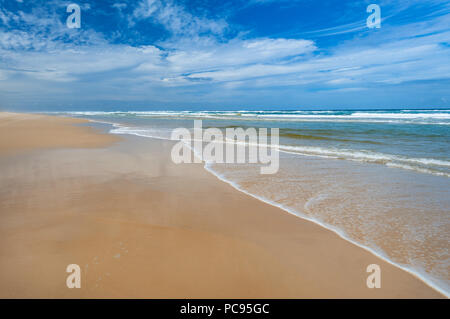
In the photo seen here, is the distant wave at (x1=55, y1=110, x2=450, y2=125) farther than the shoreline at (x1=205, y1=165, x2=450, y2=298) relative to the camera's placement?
Yes

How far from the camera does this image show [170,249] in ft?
8.02

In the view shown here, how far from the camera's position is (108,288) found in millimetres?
1908

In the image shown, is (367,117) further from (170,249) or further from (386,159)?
(170,249)

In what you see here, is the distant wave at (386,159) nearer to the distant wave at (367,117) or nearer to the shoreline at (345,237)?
the shoreline at (345,237)

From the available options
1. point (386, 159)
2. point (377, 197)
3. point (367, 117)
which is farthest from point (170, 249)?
point (367, 117)

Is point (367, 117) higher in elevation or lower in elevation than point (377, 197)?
higher

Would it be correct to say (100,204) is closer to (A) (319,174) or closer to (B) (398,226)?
(B) (398,226)

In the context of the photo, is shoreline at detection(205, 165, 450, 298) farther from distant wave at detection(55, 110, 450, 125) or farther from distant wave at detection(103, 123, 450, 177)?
distant wave at detection(55, 110, 450, 125)

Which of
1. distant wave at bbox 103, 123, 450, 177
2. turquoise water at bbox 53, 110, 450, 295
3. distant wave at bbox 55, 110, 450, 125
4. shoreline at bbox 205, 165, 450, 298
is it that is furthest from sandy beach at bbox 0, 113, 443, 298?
distant wave at bbox 55, 110, 450, 125

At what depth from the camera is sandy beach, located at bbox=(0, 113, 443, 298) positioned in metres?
1.95

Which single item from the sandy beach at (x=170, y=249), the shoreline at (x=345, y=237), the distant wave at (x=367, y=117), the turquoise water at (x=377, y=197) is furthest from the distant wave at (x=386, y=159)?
the distant wave at (x=367, y=117)

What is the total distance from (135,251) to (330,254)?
1806 millimetres
